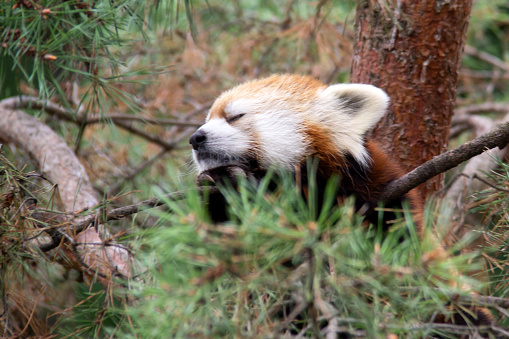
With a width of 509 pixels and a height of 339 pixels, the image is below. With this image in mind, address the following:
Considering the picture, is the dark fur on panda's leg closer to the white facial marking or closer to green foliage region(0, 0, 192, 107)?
the white facial marking

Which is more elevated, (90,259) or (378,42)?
(378,42)

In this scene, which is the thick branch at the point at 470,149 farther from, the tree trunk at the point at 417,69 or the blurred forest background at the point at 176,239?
the tree trunk at the point at 417,69

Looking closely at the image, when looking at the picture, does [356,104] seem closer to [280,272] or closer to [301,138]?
[301,138]

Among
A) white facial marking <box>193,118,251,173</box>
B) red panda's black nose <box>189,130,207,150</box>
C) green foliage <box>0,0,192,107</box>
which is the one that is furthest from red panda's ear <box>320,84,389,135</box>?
green foliage <box>0,0,192,107</box>

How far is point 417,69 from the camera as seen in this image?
2.00 m

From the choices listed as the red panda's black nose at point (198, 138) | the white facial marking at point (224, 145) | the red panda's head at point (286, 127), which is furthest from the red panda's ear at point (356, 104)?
the red panda's black nose at point (198, 138)

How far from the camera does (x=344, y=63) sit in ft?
10.1

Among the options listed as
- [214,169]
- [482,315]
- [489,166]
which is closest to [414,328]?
[482,315]

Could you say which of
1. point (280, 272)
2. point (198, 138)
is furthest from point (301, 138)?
point (280, 272)

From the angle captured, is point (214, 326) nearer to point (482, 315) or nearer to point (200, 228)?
point (200, 228)

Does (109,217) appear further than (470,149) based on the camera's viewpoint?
Yes

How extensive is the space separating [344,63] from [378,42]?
41.1 inches

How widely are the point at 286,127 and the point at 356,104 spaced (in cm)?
31

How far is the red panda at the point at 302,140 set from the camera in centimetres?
165
